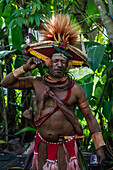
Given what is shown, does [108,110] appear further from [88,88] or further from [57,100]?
[57,100]

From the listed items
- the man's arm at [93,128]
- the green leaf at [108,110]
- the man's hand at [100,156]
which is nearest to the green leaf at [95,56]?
the green leaf at [108,110]

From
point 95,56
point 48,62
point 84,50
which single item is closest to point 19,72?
point 48,62

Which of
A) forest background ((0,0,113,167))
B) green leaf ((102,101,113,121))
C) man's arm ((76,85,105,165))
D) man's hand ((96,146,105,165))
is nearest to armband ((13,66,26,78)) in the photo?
forest background ((0,0,113,167))

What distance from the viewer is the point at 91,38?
4.08 metres

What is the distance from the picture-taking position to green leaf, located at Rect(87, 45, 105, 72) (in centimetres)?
282

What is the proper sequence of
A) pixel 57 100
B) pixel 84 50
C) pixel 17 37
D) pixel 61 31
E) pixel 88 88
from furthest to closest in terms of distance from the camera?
1. pixel 17 37
2. pixel 88 88
3. pixel 84 50
4. pixel 61 31
5. pixel 57 100

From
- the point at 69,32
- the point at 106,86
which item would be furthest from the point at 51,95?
the point at 106,86

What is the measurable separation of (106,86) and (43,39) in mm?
1362

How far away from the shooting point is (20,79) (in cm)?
222

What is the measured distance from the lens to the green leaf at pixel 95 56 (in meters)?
2.82

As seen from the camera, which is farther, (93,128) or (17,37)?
(17,37)

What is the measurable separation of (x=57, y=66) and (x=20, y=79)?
0.36m

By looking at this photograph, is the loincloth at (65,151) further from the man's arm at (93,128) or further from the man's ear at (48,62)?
the man's ear at (48,62)

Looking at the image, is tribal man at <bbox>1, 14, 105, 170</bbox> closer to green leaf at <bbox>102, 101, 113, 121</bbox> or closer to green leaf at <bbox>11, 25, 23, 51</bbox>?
green leaf at <bbox>102, 101, 113, 121</bbox>
